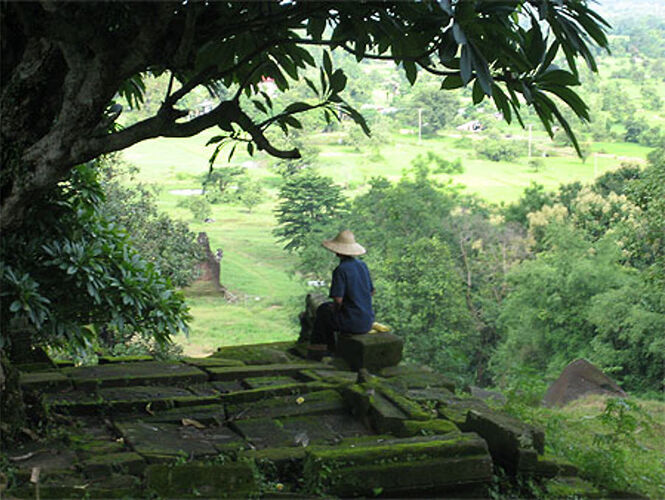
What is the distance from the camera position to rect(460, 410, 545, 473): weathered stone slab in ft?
12.8

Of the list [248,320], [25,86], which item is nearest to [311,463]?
[25,86]

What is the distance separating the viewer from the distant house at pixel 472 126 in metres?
44.1

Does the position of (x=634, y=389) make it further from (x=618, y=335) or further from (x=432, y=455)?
(x=432, y=455)

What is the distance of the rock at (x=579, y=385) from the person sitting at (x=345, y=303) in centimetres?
601

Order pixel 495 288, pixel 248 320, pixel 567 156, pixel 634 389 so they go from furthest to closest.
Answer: pixel 567 156 < pixel 248 320 < pixel 495 288 < pixel 634 389

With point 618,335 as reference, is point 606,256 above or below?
above

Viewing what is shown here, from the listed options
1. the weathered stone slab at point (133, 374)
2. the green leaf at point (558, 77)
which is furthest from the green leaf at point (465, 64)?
the weathered stone slab at point (133, 374)

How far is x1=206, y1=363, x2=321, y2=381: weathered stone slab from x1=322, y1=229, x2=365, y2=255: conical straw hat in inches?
43.4

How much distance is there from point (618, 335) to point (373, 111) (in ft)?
93.9

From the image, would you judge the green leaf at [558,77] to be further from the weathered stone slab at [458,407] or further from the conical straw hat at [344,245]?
the conical straw hat at [344,245]

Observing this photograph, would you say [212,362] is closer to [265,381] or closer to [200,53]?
[265,381]

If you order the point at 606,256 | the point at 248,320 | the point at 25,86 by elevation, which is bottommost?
the point at 248,320

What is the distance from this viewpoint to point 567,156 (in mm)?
41750

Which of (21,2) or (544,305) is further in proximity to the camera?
(544,305)
